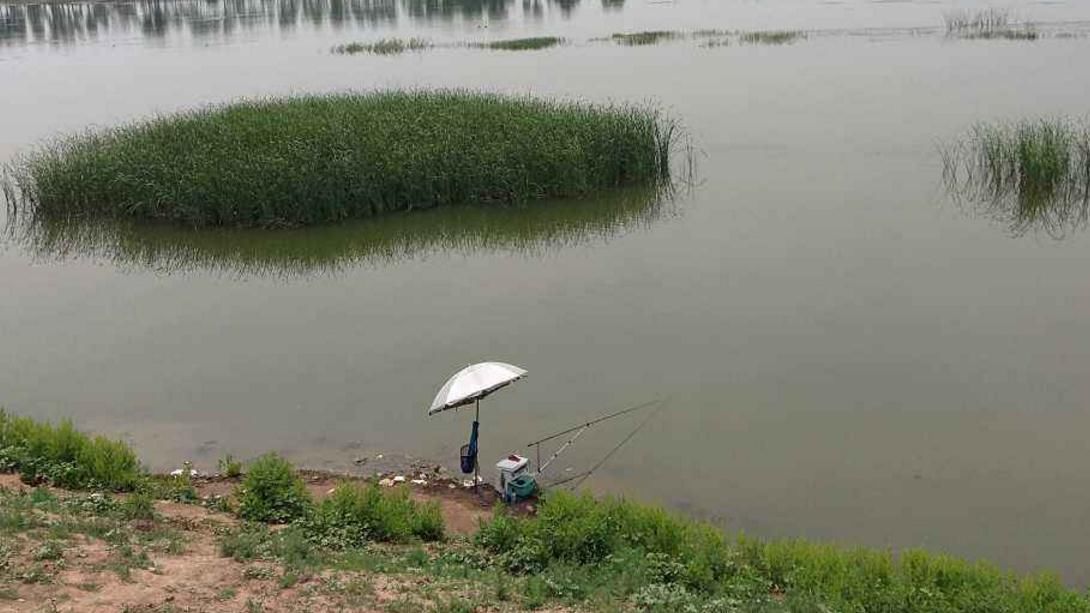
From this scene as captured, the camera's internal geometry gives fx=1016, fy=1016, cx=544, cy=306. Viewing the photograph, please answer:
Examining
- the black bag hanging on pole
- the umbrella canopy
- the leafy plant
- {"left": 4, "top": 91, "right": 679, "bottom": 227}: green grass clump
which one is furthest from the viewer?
{"left": 4, "top": 91, "right": 679, "bottom": 227}: green grass clump

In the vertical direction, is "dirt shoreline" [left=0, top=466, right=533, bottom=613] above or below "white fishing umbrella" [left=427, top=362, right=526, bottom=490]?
below

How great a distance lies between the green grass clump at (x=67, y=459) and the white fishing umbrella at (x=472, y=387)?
2145 mm

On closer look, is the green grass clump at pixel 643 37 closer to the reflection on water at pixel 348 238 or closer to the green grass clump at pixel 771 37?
the green grass clump at pixel 771 37

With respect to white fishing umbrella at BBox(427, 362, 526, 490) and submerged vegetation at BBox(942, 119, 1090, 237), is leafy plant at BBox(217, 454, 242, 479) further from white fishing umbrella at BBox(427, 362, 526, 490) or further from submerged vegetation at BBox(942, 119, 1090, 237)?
submerged vegetation at BBox(942, 119, 1090, 237)

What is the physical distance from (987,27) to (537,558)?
28803 mm

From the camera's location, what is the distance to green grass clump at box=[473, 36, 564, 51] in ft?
105

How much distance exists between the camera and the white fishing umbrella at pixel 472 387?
6.77 m

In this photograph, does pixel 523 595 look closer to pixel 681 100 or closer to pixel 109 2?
pixel 681 100

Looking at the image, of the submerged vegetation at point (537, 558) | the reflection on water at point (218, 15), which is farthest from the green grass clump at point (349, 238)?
the reflection on water at point (218, 15)

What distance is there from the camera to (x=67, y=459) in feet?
23.3

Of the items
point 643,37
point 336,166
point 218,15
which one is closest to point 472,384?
point 336,166

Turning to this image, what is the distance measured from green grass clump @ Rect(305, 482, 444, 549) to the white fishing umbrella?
703mm

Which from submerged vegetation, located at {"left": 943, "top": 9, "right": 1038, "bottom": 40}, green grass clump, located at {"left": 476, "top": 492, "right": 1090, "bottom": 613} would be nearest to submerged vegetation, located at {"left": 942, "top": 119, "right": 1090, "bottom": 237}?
green grass clump, located at {"left": 476, "top": 492, "right": 1090, "bottom": 613}

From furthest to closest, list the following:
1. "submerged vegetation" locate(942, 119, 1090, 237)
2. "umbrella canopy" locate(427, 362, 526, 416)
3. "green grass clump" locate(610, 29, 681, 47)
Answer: "green grass clump" locate(610, 29, 681, 47) < "submerged vegetation" locate(942, 119, 1090, 237) < "umbrella canopy" locate(427, 362, 526, 416)
